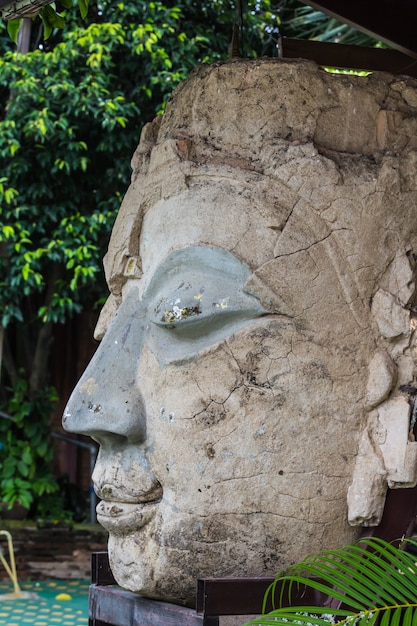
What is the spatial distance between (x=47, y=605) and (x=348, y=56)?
4946mm

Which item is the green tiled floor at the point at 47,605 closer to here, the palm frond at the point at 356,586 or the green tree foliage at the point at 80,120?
the green tree foliage at the point at 80,120

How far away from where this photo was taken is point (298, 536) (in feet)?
8.85

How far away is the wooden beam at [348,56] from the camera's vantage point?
3535 mm

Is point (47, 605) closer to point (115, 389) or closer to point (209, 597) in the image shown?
point (115, 389)

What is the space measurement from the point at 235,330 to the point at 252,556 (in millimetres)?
640

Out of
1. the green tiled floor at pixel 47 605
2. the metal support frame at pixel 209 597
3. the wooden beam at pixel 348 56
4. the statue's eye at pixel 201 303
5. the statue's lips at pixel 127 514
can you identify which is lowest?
the green tiled floor at pixel 47 605

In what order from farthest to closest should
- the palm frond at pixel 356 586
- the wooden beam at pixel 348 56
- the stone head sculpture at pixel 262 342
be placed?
the wooden beam at pixel 348 56 → the stone head sculpture at pixel 262 342 → the palm frond at pixel 356 586

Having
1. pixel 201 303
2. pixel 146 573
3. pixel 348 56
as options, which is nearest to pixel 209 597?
pixel 146 573

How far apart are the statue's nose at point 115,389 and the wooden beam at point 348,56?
1.17 meters

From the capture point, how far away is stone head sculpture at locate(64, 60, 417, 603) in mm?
2688

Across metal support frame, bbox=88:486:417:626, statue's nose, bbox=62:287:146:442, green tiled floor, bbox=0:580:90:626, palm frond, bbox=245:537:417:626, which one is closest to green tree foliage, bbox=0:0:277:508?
green tiled floor, bbox=0:580:90:626

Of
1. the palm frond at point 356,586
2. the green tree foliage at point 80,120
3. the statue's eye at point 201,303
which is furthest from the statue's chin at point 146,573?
the green tree foliage at point 80,120

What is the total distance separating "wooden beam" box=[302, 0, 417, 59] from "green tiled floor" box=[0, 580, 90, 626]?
4449 mm

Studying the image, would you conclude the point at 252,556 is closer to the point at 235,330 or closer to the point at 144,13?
the point at 235,330
